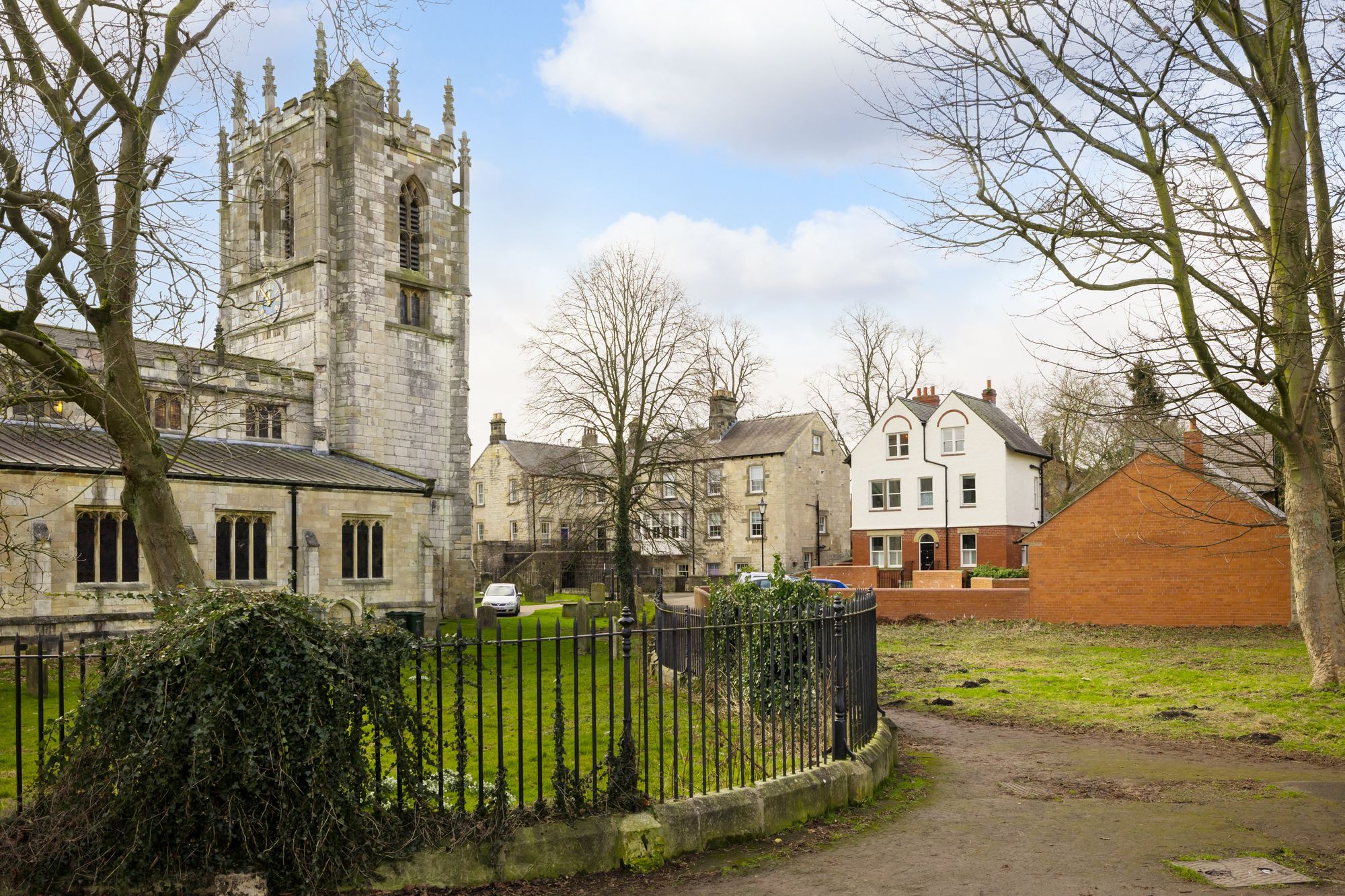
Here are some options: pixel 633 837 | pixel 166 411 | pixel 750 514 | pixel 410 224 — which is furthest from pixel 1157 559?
pixel 750 514

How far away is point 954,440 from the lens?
144ft

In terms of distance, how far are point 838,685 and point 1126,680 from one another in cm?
1112

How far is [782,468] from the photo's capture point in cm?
5234

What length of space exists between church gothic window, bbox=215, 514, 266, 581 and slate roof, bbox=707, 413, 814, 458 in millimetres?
29192

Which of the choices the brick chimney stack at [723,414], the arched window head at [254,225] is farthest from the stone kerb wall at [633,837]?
the brick chimney stack at [723,414]

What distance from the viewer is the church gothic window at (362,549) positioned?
27.5m

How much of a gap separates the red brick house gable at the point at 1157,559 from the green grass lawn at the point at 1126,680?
830mm

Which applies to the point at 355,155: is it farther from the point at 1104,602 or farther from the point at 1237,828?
the point at 1237,828

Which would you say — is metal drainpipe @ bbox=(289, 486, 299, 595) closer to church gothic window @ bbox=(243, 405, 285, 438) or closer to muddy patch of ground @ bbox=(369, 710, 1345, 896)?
church gothic window @ bbox=(243, 405, 285, 438)

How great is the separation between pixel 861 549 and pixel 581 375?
1907cm

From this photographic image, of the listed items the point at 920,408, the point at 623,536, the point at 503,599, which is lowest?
the point at 503,599

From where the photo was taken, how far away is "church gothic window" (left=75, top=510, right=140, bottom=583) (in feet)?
70.9

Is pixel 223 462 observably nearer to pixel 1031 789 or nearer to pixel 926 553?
pixel 1031 789

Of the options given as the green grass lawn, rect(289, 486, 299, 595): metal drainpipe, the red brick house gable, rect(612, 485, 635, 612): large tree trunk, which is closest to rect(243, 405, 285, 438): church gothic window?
rect(289, 486, 299, 595): metal drainpipe
